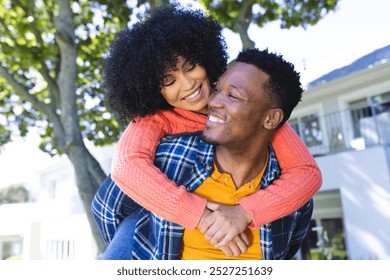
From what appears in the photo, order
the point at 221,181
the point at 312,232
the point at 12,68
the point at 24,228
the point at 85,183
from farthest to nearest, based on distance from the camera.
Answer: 1. the point at 24,228
2. the point at 312,232
3. the point at 12,68
4. the point at 85,183
5. the point at 221,181

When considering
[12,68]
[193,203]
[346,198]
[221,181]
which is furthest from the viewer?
[346,198]

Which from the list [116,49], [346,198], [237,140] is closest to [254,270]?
[237,140]

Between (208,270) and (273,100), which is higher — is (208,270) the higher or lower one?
the lower one

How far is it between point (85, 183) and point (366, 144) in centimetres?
522

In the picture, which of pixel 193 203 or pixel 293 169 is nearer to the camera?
pixel 193 203

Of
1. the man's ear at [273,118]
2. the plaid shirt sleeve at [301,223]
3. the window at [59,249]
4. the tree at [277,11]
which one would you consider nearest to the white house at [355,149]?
the tree at [277,11]

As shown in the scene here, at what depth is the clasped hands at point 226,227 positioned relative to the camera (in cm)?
110

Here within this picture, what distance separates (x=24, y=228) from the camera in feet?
46.4

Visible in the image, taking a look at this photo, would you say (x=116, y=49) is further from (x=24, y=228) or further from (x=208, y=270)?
(x=24, y=228)

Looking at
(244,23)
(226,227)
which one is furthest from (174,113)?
(244,23)

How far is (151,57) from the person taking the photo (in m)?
1.40

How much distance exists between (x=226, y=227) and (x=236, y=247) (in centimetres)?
7

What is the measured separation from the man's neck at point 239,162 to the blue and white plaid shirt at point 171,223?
0.10 feet

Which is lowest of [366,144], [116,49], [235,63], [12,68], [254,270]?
[254,270]
